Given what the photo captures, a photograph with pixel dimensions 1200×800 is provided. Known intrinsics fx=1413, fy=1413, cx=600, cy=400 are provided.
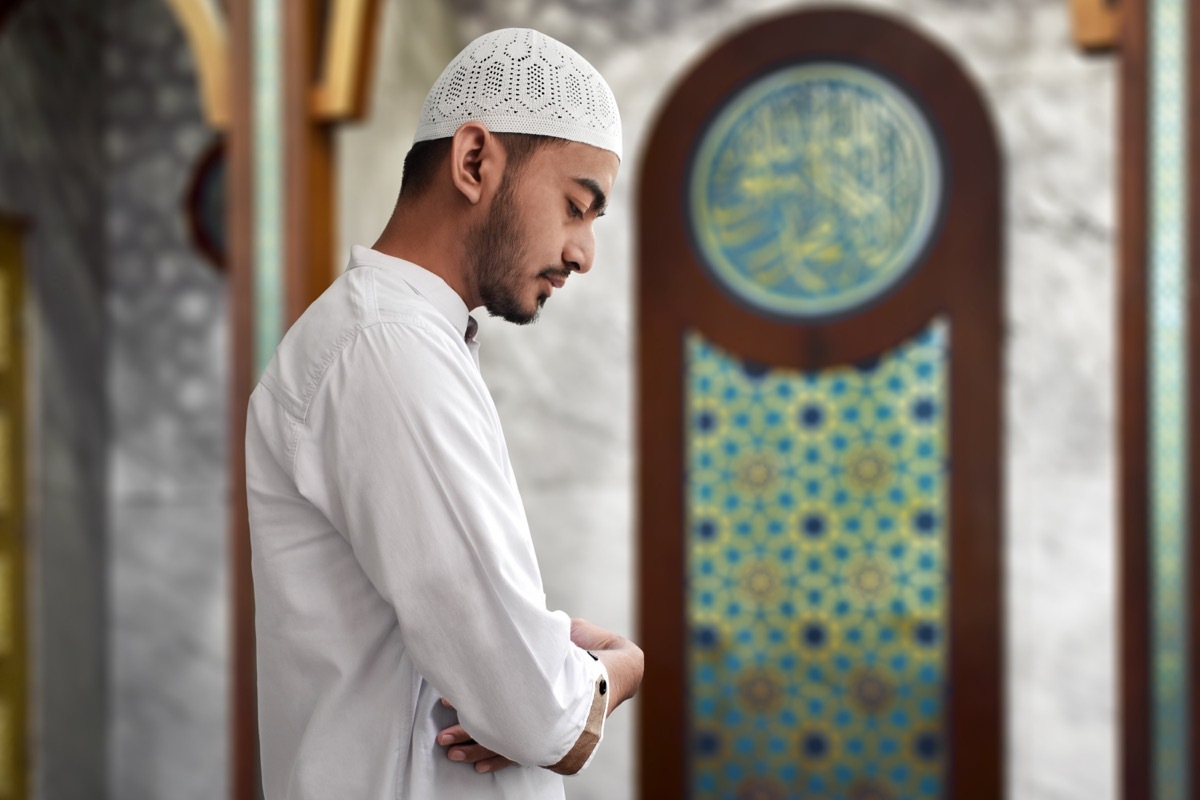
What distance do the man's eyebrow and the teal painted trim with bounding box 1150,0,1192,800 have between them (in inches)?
67.3

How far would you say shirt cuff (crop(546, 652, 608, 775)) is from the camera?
1044mm

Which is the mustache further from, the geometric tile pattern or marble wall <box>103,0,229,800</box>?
marble wall <box>103,0,229,800</box>

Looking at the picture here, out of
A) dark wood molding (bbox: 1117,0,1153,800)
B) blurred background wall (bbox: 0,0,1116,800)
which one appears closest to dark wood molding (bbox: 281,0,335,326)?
blurred background wall (bbox: 0,0,1116,800)

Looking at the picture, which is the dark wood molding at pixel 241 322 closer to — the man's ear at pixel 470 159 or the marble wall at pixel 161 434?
the marble wall at pixel 161 434

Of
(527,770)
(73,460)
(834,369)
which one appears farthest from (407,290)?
(73,460)

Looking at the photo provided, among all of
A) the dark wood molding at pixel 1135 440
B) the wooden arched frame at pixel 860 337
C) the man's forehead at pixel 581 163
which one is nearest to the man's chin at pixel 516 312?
the man's forehead at pixel 581 163

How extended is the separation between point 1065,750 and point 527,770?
2466 millimetres

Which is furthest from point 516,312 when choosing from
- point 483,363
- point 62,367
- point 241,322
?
point 62,367

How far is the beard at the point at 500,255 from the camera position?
1.11 m

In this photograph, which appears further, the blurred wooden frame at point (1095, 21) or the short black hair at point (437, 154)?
the blurred wooden frame at point (1095, 21)

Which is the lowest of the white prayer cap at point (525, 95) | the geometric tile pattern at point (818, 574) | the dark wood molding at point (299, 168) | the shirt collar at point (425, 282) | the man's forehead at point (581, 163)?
the geometric tile pattern at point (818, 574)

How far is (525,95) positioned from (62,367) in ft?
11.4

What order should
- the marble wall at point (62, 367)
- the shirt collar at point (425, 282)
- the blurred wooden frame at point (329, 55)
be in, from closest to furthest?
the shirt collar at point (425, 282), the blurred wooden frame at point (329, 55), the marble wall at point (62, 367)

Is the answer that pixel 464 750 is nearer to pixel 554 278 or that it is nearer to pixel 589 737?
pixel 589 737
